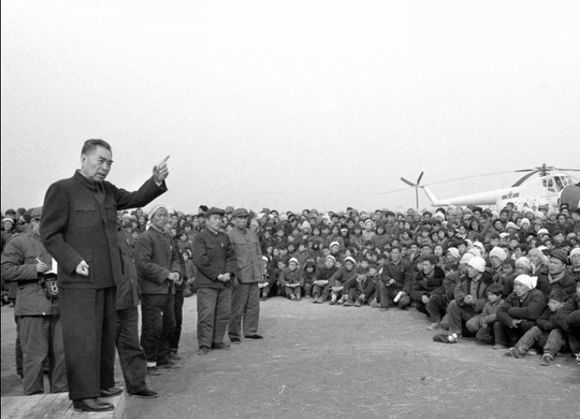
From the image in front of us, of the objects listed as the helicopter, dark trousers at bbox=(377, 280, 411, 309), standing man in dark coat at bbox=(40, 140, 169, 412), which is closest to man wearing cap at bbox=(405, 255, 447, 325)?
dark trousers at bbox=(377, 280, 411, 309)

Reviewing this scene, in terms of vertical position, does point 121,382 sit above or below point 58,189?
below

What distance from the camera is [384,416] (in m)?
4.50

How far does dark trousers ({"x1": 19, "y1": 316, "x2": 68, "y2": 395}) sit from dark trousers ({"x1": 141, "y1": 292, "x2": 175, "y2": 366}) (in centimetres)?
114

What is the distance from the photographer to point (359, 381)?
5543 mm

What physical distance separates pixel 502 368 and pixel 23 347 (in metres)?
4.41

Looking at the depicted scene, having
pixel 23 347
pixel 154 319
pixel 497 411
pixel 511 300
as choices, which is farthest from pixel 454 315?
pixel 23 347

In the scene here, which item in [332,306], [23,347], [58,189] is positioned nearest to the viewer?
[58,189]

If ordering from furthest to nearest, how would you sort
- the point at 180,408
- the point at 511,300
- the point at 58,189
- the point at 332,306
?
the point at 332,306
the point at 511,300
the point at 180,408
the point at 58,189

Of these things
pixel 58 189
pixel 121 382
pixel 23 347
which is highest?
pixel 58 189

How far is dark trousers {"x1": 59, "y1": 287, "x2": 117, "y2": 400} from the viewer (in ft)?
11.5

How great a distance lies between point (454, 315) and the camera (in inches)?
309

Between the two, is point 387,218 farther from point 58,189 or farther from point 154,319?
point 58,189

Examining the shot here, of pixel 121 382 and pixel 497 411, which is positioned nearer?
pixel 497 411

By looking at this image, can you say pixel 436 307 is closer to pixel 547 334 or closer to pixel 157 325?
pixel 547 334
